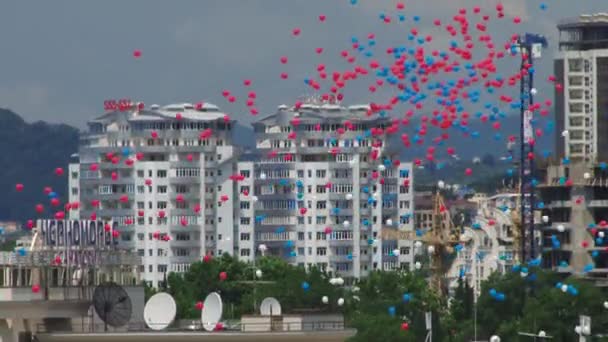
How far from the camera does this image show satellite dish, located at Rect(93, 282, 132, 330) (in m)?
70.9

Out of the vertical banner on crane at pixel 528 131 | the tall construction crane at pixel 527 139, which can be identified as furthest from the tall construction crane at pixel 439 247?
the vertical banner on crane at pixel 528 131

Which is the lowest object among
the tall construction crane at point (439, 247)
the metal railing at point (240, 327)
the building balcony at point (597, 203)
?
the metal railing at point (240, 327)

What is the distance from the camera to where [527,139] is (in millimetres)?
161500

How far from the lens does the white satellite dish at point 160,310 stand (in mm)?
77812

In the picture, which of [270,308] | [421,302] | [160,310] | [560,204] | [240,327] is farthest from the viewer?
[560,204]

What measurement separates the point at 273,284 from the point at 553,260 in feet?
63.3

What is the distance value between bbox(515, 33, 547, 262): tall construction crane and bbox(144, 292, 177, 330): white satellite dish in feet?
233

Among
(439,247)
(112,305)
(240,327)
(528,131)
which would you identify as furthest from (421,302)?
(112,305)

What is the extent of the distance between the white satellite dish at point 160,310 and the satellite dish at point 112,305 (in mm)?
5132

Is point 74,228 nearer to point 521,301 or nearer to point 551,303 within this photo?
point 551,303

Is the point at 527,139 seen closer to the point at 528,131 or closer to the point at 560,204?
the point at 528,131

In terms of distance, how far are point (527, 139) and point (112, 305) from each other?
9138 cm

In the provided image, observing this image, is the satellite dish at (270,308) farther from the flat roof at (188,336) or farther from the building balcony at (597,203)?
the building balcony at (597,203)

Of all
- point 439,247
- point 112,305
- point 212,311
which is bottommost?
point 212,311
